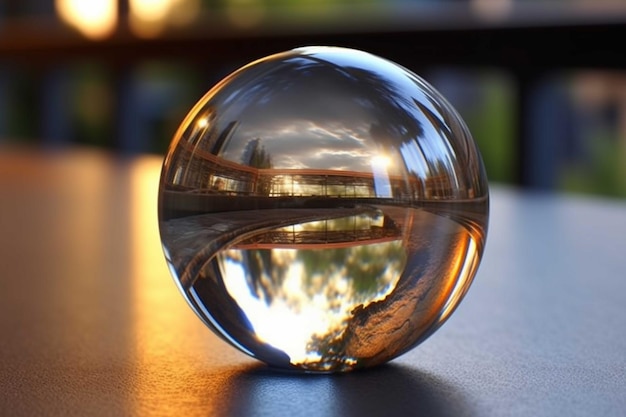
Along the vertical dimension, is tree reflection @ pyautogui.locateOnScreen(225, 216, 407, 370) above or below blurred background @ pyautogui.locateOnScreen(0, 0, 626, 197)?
below

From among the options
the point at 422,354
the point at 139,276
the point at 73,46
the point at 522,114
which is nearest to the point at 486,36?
the point at 522,114

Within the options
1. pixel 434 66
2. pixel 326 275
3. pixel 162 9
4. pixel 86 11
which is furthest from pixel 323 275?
pixel 86 11

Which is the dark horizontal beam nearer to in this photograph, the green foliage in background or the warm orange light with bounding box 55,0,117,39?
the green foliage in background

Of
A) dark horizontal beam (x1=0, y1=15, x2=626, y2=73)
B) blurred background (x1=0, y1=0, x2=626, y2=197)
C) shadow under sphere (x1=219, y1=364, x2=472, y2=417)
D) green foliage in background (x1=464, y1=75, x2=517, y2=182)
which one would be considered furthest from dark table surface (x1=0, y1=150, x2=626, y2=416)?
green foliage in background (x1=464, y1=75, x2=517, y2=182)

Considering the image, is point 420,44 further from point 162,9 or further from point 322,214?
point 162,9

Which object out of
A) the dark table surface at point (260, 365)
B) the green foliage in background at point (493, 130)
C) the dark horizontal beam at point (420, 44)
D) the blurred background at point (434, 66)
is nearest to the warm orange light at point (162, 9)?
the blurred background at point (434, 66)

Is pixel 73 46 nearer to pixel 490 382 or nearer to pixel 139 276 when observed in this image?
pixel 139 276

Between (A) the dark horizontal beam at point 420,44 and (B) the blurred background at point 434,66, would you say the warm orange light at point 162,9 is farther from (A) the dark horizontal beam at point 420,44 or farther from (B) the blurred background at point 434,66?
(A) the dark horizontal beam at point 420,44
